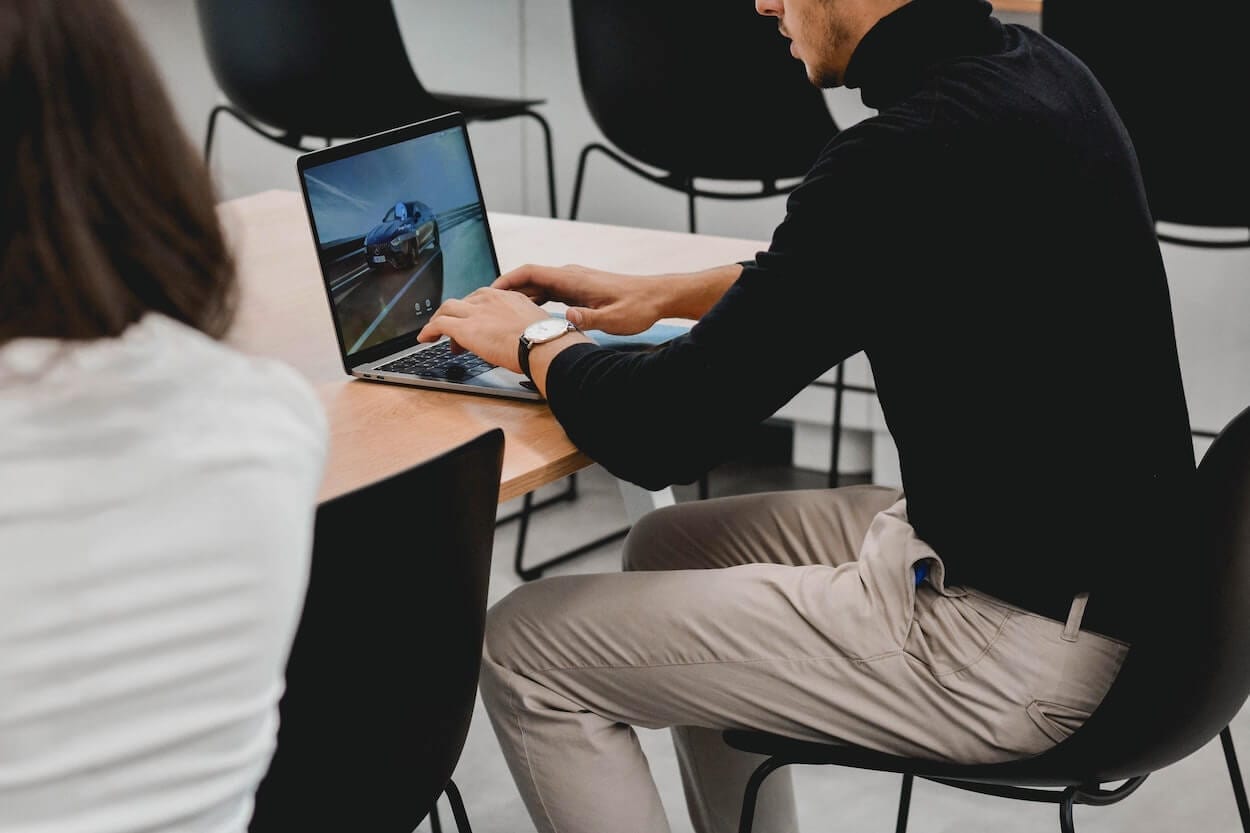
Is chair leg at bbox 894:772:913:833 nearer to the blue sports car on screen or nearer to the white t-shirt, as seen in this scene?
the blue sports car on screen

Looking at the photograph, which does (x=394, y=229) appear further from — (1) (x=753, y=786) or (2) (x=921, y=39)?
(1) (x=753, y=786)

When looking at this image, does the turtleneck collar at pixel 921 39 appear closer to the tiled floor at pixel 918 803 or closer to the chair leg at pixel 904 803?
the chair leg at pixel 904 803

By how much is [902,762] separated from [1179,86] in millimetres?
1433

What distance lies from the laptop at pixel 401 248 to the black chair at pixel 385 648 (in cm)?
42

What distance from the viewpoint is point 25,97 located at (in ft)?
2.37

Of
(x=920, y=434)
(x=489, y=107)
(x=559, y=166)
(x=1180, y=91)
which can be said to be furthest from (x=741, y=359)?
(x=559, y=166)

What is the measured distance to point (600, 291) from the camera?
165 centimetres

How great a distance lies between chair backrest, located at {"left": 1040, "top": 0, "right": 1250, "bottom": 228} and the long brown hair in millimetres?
1925

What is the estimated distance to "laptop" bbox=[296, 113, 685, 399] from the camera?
153cm

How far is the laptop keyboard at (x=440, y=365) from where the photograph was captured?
1.55 m

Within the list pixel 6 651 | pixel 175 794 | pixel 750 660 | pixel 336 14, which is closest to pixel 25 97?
pixel 6 651

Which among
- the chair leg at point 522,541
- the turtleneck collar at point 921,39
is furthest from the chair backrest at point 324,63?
the turtleneck collar at point 921,39

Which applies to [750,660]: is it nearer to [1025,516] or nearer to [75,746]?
[1025,516]

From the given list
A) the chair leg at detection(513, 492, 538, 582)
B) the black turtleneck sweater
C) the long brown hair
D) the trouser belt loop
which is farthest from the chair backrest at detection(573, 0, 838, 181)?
the long brown hair
